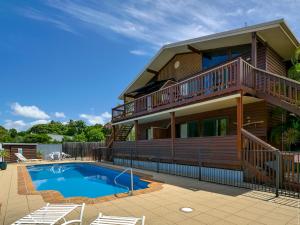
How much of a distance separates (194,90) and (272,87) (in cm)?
345

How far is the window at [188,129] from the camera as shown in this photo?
1427 cm

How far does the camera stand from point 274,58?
40.3ft

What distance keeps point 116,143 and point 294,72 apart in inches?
512

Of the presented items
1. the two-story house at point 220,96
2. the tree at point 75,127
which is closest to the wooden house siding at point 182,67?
the two-story house at point 220,96

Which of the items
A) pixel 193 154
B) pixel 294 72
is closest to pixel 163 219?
pixel 193 154

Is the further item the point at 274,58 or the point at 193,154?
the point at 274,58

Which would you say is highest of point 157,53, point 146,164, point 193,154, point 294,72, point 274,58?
point 157,53

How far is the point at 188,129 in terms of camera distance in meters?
15.0

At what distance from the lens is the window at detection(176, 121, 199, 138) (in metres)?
14.3

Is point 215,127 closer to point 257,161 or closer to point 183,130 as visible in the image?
point 183,130

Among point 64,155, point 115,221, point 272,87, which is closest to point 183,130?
point 272,87

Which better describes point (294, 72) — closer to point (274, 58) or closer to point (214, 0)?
point (274, 58)

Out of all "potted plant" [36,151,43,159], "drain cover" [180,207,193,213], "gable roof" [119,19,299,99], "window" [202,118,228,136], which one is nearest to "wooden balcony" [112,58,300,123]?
"gable roof" [119,19,299,99]

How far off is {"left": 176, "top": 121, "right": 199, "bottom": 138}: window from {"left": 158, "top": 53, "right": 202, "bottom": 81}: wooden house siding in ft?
10.9
